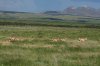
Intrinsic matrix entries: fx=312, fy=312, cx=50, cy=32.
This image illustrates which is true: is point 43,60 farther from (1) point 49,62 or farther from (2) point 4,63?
(2) point 4,63

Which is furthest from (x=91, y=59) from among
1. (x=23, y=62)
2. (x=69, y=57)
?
(x=23, y=62)

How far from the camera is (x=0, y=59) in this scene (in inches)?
663

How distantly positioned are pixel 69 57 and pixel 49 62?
2.91 metres

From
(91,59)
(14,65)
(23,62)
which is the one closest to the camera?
(14,65)

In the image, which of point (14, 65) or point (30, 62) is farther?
point (30, 62)

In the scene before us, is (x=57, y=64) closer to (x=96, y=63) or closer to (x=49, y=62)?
(x=49, y=62)

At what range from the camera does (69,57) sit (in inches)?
750

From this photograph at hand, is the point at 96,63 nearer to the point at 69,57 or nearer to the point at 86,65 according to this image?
the point at 86,65

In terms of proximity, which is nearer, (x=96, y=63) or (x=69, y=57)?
(x=96, y=63)

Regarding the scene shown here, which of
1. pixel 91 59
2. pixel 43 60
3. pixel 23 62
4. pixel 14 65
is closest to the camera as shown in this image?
pixel 14 65

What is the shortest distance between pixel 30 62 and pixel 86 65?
2911 millimetres

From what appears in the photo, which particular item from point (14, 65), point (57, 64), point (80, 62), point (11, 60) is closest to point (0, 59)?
point (11, 60)

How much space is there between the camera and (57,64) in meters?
15.8

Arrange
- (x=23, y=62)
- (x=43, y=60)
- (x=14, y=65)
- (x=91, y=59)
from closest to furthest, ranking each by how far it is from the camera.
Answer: (x=14, y=65) < (x=23, y=62) < (x=43, y=60) < (x=91, y=59)
